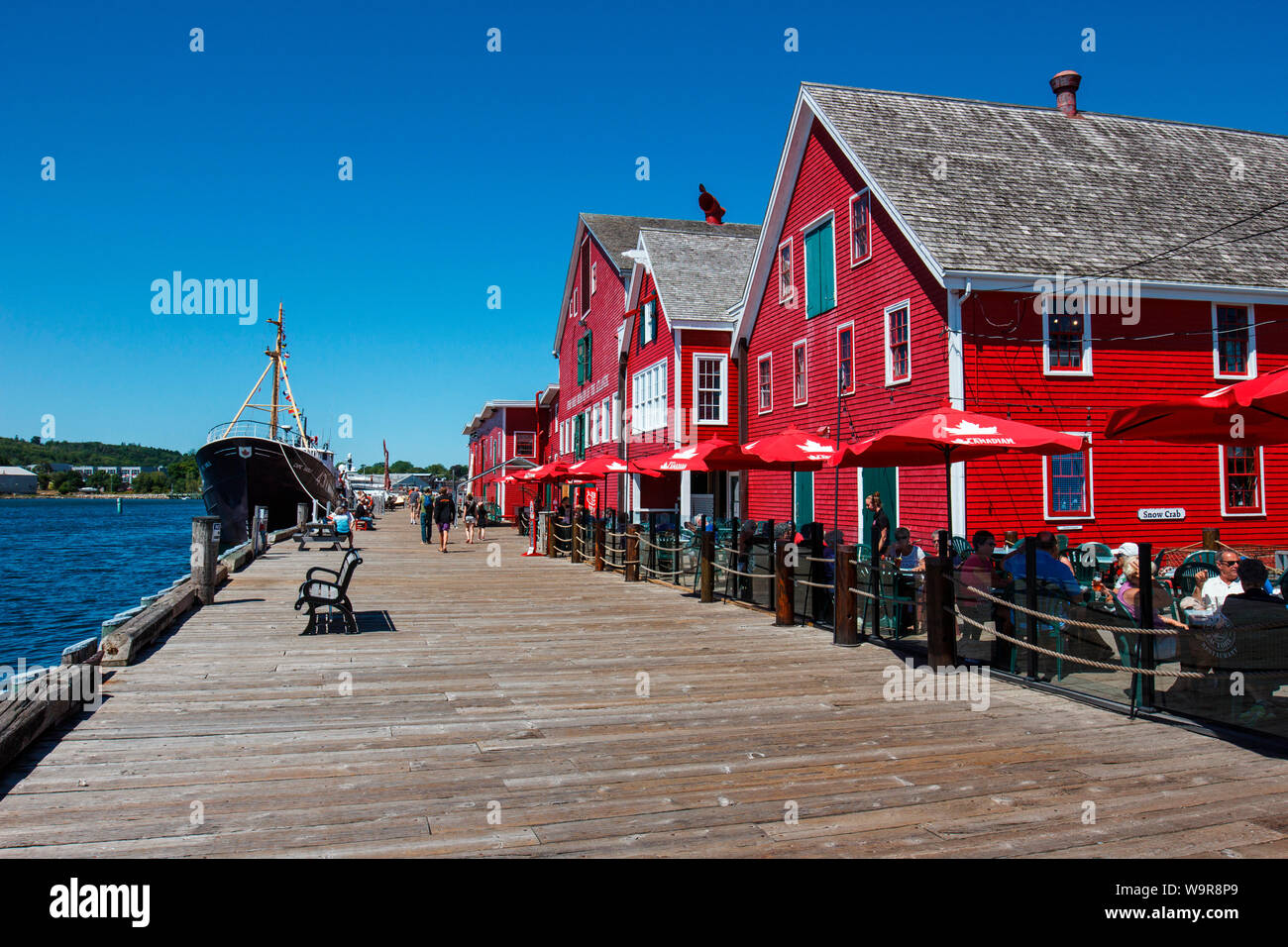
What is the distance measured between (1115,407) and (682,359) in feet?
41.6

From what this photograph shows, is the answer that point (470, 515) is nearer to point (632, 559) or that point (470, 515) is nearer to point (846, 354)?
point (632, 559)

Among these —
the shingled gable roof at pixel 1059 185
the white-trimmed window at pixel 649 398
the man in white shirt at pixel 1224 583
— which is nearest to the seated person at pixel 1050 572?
the man in white shirt at pixel 1224 583

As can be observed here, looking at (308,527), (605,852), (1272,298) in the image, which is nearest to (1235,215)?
(1272,298)

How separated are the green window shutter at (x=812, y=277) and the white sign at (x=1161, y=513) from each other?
317 inches

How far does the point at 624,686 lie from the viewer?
8711 millimetres

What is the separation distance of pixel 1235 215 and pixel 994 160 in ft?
16.7

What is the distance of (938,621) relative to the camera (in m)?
9.31

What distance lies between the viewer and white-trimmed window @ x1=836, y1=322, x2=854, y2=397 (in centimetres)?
2022

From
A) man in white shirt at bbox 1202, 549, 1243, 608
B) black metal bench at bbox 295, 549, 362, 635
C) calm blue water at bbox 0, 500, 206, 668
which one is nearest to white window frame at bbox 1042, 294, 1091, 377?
man in white shirt at bbox 1202, 549, 1243, 608

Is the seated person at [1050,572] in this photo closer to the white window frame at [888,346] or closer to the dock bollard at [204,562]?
the white window frame at [888,346]

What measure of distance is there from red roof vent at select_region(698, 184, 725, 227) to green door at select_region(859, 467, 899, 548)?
884 inches

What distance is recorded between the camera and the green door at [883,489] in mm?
18484

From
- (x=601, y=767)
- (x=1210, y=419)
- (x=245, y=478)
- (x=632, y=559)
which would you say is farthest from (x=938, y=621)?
(x=245, y=478)

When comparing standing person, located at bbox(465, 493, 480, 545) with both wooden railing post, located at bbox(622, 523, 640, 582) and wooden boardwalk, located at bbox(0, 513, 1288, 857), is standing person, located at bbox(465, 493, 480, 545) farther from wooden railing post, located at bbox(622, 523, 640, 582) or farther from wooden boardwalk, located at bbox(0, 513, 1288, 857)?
wooden boardwalk, located at bbox(0, 513, 1288, 857)
